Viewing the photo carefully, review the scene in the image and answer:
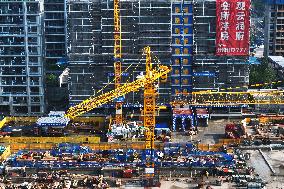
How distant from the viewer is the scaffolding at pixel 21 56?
4309 inches

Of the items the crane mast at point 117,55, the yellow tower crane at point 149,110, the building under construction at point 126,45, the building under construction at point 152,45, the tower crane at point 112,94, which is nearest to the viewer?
the yellow tower crane at point 149,110

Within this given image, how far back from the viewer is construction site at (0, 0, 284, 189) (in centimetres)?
9569

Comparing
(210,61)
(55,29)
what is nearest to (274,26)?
(210,61)

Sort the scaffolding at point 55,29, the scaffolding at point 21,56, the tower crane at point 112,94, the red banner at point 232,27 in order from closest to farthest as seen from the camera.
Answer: the tower crane at point 112,94
the red banner at point 232,27
the scaffolding at point 21,56
the scaffolding at point 55,29

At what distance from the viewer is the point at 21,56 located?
110438 mm

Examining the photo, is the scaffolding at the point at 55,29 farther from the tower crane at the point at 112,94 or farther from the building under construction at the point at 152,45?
the tower crane at the point at 112,94

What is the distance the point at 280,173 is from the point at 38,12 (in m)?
53.1

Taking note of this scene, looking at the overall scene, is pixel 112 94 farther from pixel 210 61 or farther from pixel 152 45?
pixel 210 61

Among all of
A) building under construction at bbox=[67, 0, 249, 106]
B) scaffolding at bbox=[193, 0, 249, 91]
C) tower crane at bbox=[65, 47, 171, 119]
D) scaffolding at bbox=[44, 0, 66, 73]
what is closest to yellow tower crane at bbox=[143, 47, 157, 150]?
tower crane at bbox=[65, 47, 171, 119]

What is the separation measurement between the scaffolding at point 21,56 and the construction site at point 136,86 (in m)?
0.19

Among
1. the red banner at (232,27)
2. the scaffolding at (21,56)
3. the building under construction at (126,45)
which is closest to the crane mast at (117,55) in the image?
the building under construction at (126,45)

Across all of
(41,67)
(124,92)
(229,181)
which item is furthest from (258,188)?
(41,67)

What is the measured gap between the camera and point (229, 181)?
82.8m

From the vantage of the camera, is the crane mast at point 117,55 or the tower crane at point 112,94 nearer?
the tower crane at point 112,94
